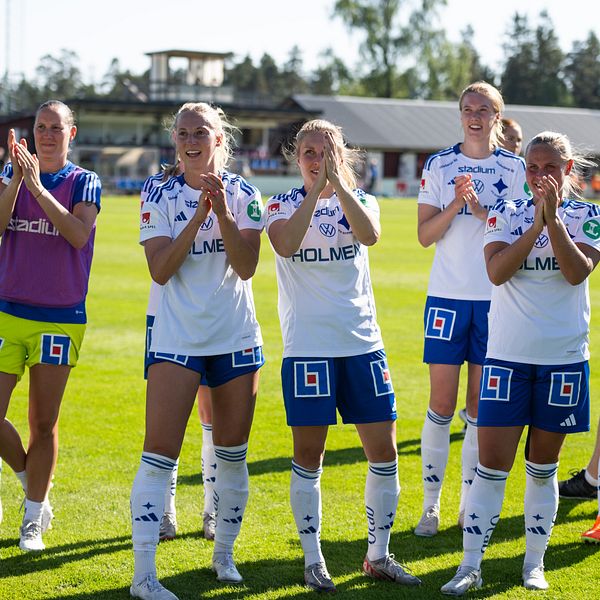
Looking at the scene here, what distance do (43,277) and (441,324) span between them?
7.37 ft

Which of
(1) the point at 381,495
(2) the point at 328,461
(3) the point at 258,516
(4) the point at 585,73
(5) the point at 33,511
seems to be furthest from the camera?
(4) the point at 585,73

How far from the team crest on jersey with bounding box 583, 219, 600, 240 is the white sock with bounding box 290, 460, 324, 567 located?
1.70m

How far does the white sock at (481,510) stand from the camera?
4809 mm

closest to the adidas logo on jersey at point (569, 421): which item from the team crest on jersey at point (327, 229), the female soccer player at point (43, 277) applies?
the team crest on jersey at point (327, 229)

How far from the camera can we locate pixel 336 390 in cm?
489

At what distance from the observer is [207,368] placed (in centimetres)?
480

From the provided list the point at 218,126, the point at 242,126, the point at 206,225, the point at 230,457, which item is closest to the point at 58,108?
the point at 218,126

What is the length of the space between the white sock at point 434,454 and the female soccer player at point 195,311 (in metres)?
1.40

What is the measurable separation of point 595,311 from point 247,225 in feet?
36.0

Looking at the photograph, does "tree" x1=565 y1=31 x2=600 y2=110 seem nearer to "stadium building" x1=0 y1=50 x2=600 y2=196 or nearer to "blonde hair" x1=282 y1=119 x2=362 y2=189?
"stadium building" x1=0 y1=50 x2=600 y2=196

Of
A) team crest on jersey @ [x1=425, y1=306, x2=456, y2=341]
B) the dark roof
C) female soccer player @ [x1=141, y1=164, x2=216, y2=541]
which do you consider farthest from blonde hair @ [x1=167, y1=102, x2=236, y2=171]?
the dark roof

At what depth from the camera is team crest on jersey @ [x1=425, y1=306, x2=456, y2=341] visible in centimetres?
582

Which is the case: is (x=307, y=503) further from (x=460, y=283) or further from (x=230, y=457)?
(x=460, y=283)

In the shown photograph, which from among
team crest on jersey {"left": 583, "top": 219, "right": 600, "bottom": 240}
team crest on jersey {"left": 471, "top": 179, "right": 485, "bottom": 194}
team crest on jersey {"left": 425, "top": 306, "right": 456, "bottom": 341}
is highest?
team crest on jersey {"left": 471, "top": 179, "right": 485, "bottom": 194}
